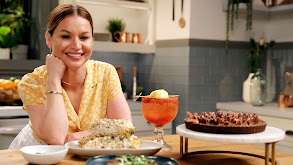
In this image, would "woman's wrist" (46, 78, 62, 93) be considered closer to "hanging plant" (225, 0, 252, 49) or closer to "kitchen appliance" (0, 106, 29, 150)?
"kitchen appliance" (0, 106, 29, 150)

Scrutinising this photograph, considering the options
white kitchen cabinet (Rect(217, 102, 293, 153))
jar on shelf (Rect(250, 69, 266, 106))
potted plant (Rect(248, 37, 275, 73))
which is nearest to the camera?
white kitchen cabinet (Rect(217, 102, 293, 153))

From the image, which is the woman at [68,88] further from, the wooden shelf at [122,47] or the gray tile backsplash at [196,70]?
the gray tile backsplash at [196,70]

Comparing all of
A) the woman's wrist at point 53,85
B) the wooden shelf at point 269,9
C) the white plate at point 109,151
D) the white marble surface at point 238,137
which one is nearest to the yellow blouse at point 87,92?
the woman's wrist at point 53,85

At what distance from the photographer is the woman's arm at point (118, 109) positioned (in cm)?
201

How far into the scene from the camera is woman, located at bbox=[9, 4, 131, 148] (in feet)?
5.88

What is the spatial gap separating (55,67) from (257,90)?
8.01 feet

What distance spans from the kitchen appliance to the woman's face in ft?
4.59

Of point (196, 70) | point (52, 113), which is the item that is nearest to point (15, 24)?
point (196, 70)

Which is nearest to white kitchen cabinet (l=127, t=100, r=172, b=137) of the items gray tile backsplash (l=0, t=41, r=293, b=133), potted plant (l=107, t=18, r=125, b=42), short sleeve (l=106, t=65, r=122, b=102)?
gray tile backsplash (l=0, t=41, r=293, b=133)

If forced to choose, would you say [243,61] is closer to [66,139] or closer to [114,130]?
[66,139]

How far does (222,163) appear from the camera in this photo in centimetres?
138

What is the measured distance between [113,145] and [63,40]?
2.36ft

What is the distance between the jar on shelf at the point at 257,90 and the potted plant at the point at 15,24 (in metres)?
2.17

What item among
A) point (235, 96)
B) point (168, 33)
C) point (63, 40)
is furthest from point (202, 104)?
point (63, 40)
